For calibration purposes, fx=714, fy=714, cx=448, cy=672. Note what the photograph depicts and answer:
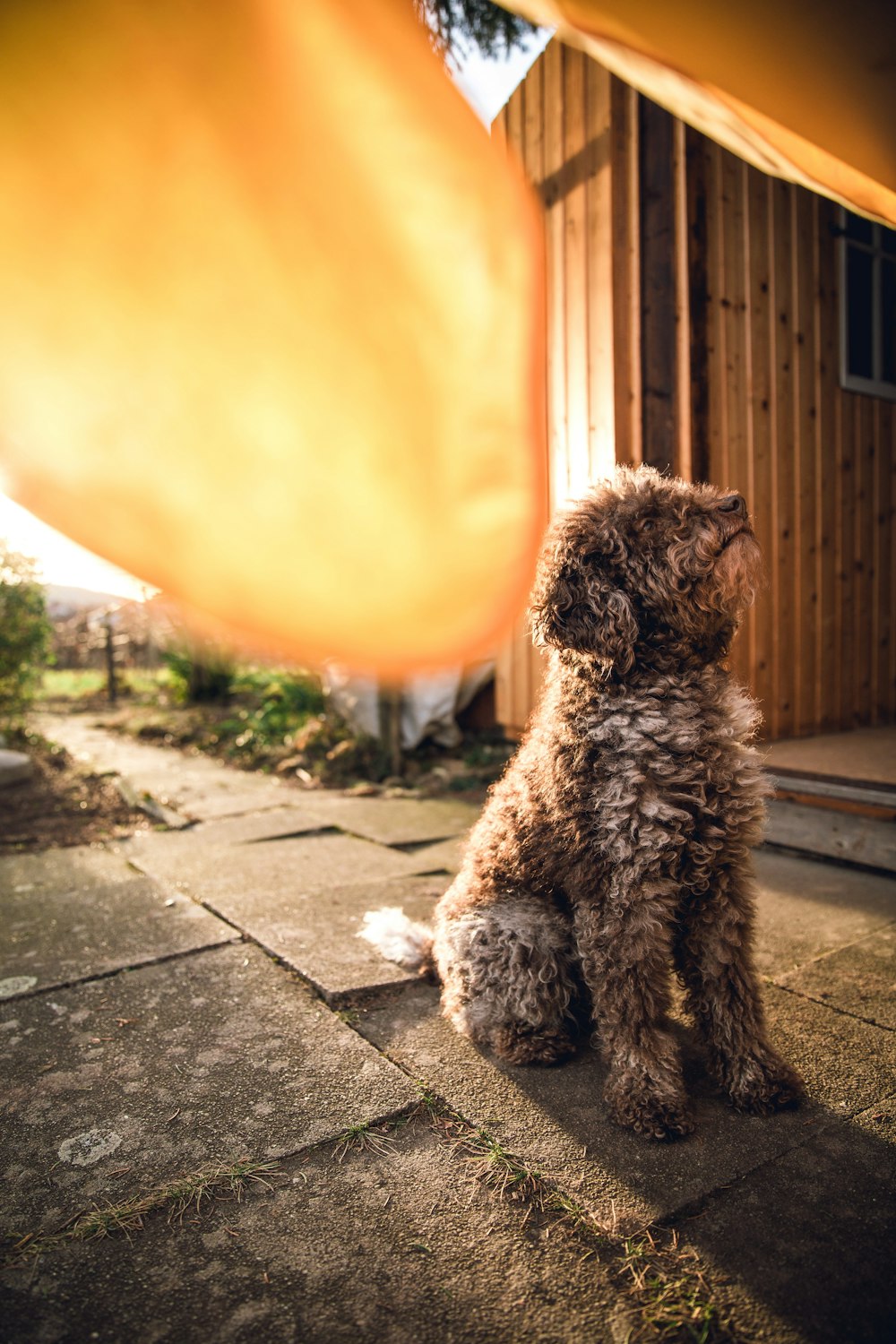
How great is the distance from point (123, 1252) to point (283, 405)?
11.6 ft

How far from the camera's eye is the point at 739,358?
4535 millimetres

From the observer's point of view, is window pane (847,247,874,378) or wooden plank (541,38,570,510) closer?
wooden plank (541,38,570,510)

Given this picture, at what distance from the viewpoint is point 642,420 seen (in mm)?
4277

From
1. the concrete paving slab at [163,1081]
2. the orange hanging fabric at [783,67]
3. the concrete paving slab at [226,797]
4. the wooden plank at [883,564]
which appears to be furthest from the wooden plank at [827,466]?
the concrete paving slab at [163,1081]

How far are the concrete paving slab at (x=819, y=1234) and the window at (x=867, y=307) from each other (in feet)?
17.1

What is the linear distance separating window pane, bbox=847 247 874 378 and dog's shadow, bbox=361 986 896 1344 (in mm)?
5223

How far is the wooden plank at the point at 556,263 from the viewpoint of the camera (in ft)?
15.6

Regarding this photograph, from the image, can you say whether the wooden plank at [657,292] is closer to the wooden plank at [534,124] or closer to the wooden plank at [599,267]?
the wooden plank at [599,267]

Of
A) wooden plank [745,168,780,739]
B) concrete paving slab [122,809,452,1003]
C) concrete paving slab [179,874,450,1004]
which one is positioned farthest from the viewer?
wooden plank [745,168,780,739]

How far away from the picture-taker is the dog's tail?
240 cm

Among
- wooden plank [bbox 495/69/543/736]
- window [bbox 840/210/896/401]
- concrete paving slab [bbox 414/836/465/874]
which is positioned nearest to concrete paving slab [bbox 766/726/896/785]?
concrete paving slab [bbox 414/836/465/874]

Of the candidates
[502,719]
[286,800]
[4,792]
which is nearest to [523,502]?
[502,719]

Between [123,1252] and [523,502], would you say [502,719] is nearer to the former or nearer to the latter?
[523,502]

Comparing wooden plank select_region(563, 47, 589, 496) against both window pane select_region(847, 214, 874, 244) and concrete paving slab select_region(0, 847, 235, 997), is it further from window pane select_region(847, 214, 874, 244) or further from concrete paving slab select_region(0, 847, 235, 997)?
concrete paving slab select_region(0, 847, 235, 997)
